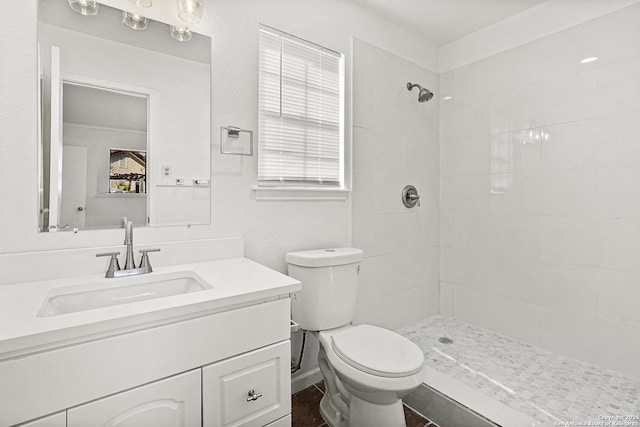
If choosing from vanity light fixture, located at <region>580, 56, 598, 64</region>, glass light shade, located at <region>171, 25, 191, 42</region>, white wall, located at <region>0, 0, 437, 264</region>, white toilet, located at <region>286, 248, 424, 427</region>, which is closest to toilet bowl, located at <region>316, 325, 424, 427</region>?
white toilet, located at <region>286, 248, 424, 427</region>

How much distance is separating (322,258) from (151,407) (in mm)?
909

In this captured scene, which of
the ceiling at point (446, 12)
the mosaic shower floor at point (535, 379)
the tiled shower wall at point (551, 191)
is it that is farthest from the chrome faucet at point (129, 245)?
the tiled shower wall at point (551, 191)

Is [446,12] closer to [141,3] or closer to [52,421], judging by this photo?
[141,3]

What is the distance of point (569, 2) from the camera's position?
1.92 m

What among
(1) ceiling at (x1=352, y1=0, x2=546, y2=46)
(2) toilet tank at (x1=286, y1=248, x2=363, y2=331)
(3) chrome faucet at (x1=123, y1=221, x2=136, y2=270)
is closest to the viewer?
(3) chrome faucet at (x1=123, y1=221, x2=136, y2=270)

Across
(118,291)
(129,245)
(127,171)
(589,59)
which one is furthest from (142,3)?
(589,59)

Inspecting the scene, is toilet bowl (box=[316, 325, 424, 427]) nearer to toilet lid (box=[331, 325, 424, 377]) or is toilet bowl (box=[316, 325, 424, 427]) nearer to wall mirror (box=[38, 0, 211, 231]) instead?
toilet lid (box=[331, 325, 424, 377])

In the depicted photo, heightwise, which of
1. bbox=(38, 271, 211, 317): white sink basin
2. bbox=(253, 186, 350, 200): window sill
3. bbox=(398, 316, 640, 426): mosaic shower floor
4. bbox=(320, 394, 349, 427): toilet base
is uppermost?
bbox=(253, 186, 350, 200): window sill

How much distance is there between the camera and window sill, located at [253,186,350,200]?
1.66 metres

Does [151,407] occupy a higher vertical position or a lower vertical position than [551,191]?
lower

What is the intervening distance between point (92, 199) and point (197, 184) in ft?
1.33

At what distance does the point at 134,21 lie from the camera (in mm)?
1309

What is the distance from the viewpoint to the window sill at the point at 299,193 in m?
1.66

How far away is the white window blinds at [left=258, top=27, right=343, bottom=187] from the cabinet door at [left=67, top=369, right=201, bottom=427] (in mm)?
1040
